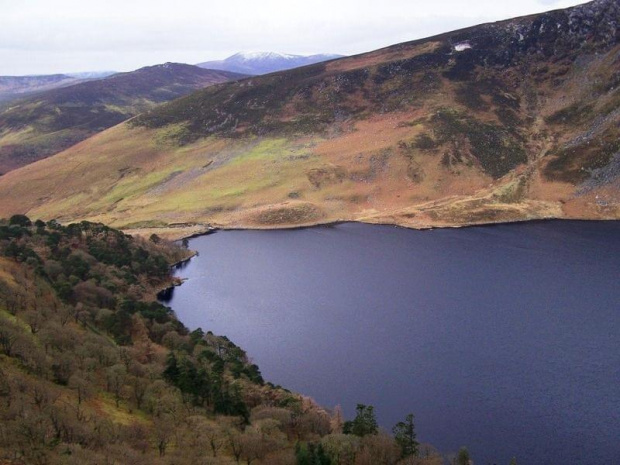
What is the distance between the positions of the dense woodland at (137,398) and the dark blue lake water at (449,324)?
794 centimetres

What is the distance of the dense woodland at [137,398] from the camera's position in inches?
1615

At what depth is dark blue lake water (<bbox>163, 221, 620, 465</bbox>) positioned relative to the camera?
61031mm

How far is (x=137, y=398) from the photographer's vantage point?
56.1 metres

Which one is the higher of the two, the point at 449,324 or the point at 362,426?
the point at 449,324

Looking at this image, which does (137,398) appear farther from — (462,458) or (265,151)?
(265,151)

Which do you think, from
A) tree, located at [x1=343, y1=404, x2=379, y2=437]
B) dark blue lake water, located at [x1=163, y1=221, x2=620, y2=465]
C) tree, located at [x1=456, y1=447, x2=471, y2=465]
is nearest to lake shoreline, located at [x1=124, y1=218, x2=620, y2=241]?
dark blue lake water, located at [x1=163, y1=221, x2=620, y2=465]

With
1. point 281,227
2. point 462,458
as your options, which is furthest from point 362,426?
point 281,227

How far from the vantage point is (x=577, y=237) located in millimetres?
127312

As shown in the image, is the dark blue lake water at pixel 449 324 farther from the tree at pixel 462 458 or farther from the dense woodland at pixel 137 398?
the dense woodland at pixel 137 398

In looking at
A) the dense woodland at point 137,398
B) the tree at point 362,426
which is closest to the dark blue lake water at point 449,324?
the dense woodland at point 137,398

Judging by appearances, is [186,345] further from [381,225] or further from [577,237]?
[577,237]

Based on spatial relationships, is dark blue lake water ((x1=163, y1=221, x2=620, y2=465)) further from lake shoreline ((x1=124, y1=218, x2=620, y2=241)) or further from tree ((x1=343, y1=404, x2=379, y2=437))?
tree ((x1=343, y1=404, x2=379, y2=437))

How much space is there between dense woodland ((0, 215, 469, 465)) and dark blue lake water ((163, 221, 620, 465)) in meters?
7.94

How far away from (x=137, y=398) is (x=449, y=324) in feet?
160
